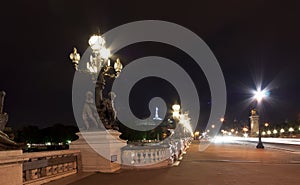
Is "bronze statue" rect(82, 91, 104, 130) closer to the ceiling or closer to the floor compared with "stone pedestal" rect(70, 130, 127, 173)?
closer to the ceiling

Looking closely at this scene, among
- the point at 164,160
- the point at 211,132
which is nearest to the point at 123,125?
the point at 164,160

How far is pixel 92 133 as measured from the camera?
14.4 metres

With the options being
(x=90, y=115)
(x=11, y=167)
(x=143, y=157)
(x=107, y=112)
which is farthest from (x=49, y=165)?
(x=143, y=157)

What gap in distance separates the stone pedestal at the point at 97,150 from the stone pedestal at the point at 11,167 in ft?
19.3

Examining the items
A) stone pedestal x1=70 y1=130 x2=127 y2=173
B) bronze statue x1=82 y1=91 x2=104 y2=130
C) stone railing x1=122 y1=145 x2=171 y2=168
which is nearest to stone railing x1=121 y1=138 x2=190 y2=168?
stone railing x1=122 y1=145 x2=171 y2=168

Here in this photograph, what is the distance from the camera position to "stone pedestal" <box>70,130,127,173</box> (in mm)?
13953

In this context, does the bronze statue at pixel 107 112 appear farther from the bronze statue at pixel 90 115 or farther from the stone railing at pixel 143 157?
the stone railing at pixel 143 157

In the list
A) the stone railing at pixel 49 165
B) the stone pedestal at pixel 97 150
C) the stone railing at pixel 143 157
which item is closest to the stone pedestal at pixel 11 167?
the stone railing at pixel 49 165

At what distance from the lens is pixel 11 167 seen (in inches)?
304

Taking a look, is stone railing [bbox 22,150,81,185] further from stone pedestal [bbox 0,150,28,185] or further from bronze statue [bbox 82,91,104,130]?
bronze statue [bbox 82,91,104,130]

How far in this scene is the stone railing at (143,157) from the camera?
1568 cm

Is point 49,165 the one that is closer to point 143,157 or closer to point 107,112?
point 107,112

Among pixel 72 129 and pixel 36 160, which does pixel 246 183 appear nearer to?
pixel 36 160

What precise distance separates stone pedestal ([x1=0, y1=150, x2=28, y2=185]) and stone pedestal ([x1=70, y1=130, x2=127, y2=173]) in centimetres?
589
